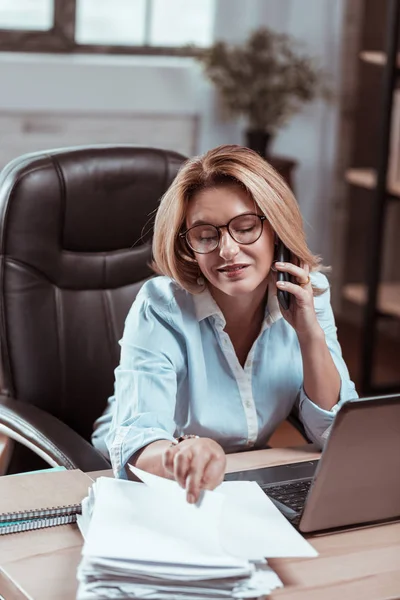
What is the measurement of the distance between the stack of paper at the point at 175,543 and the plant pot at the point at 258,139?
8.84 ft

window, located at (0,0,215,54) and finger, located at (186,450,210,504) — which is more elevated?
window, located at (0,0,215,54)

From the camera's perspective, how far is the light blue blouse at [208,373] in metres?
1.58

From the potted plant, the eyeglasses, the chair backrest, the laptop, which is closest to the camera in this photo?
the laptop

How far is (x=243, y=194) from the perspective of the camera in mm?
1584

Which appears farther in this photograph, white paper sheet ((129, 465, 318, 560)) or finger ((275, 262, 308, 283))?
finger ((275, 262, 308, 283))

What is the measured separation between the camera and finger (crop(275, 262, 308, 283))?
5.21ft

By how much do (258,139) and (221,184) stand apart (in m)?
2.34

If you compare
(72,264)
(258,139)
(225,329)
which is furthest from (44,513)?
(258,139)

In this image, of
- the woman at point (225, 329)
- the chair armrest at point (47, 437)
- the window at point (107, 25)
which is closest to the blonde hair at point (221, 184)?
the woman at point (225, 329)

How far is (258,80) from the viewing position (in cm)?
388

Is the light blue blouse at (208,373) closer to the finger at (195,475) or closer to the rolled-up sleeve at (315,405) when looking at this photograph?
the rolled-up sleeve at (315,405)

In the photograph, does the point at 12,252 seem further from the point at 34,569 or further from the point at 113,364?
the point at 34,569

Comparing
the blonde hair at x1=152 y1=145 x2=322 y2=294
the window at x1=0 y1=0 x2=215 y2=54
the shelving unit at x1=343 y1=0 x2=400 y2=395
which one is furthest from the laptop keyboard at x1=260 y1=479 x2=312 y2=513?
the window at x1=0 y1=0 x2=215 y2=54

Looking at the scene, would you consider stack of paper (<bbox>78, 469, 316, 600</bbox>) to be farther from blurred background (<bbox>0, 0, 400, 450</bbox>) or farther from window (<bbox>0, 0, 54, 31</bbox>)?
window (<bbox>0, 0, 54, 31</bbox>)
